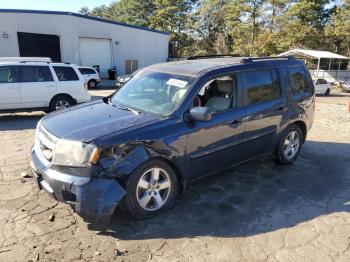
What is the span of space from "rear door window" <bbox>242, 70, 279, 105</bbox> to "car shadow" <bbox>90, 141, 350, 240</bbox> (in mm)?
1242

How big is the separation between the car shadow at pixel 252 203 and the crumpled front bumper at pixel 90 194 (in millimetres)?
369

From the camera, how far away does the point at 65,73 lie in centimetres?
1026

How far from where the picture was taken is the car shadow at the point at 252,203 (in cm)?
372

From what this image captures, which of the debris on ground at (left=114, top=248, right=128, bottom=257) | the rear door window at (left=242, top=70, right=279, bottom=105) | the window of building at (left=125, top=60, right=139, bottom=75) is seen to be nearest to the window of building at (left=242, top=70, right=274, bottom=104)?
the rear door window at (left=242, top=70, right=279, bottom=105)

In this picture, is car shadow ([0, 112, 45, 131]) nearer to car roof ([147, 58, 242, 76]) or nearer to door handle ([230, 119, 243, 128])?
car roof ([147, 58, 242, 76])

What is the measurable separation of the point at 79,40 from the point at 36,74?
1817 cm

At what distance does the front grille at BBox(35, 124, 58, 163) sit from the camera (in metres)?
3.70

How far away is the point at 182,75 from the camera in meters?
4.47

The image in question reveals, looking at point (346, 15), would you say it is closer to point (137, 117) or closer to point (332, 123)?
point (332, 123)

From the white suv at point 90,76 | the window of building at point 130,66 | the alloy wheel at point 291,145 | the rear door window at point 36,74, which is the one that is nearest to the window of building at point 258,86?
the alloy wheel at point 291,145

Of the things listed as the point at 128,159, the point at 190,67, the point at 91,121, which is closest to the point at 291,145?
the point at 190,67

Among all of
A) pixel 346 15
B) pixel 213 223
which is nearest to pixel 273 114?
pixel 213 223

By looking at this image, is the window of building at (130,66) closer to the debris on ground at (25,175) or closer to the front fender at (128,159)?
the debris on ground at (25,175)

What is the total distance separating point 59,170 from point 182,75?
6.59ft
